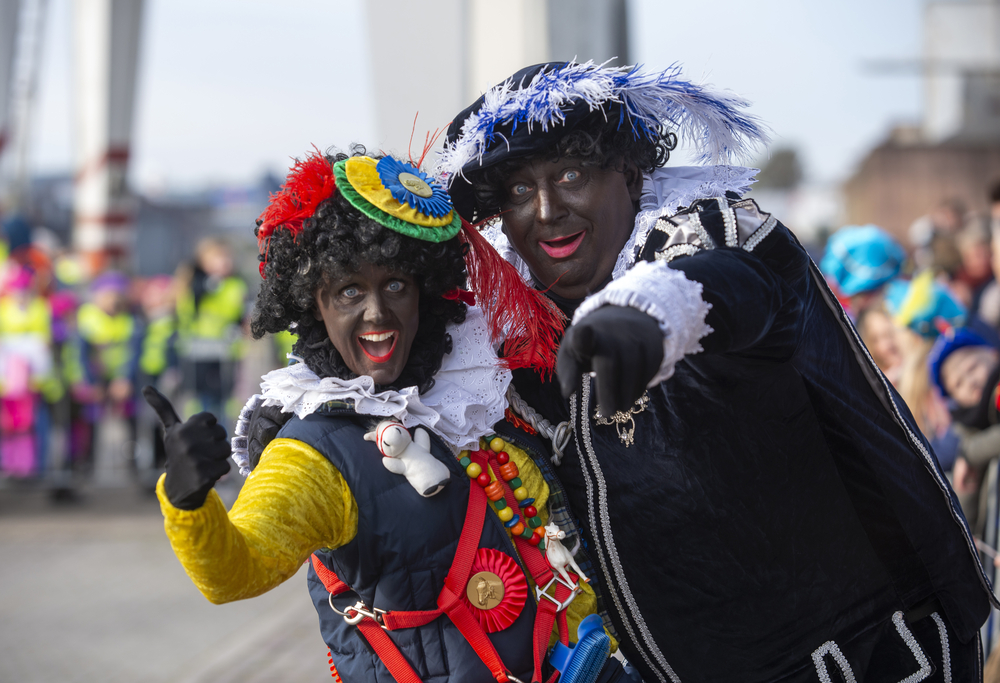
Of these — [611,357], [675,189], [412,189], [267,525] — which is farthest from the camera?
[675,189]

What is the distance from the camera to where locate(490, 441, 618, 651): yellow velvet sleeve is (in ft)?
6.24

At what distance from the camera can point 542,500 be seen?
1.93 m

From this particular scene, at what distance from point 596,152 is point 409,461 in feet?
2.53

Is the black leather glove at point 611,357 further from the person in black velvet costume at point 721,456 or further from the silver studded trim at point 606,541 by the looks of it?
the silver studded trim at point 606,541

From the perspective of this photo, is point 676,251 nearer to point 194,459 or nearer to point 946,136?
point 194,459

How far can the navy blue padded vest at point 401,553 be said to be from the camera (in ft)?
5.58

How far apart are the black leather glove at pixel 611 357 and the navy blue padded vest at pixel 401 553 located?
67 centimetres

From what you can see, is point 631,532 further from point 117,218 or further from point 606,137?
point 117,218

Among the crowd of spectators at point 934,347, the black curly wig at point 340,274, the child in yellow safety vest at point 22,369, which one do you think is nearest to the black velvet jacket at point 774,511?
the black curly wig at point 340,274

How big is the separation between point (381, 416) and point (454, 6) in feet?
11.1

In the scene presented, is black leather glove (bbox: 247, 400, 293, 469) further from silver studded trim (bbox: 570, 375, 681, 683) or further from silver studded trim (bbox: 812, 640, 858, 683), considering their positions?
silver studded trim (bbox: 812, 640, 858, 683)

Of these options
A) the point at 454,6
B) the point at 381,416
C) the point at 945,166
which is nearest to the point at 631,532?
the point at 381,416

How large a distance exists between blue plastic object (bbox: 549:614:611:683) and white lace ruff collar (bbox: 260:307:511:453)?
451 millimetres

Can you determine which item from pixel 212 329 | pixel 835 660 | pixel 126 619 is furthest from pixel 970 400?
pixel 212 329
